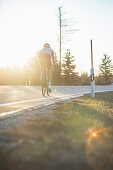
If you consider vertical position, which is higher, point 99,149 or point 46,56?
point 46,56

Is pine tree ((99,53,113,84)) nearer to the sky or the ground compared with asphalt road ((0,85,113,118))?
nearer to the sky

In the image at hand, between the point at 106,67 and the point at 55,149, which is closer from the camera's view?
the point at 55,149

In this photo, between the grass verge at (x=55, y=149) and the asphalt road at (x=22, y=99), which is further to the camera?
the asphalt road at (x=22, y=99)

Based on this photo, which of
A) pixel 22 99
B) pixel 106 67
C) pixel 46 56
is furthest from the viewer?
pixel 106 67

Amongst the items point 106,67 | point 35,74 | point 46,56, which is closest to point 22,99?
point 46,56

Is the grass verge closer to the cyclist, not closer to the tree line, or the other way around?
the cyclist

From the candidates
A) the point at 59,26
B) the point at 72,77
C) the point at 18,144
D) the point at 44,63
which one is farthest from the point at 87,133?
the point at 72,77

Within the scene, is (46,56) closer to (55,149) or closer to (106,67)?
(55,149)

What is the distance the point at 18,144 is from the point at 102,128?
2.61 feet

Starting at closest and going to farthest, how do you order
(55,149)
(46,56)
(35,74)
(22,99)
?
(55,149), (22,99), (46,56), (35,74)

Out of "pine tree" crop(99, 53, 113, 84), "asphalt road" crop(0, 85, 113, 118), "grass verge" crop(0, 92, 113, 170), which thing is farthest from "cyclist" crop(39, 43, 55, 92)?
"pine tree" crop(99, 53, 113, 84)

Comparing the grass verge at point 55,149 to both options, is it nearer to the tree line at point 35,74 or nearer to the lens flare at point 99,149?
the lens flare at point 99,149

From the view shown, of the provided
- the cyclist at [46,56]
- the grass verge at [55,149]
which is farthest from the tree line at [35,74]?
the grass verge at [55,149]

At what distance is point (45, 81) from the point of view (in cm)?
706
